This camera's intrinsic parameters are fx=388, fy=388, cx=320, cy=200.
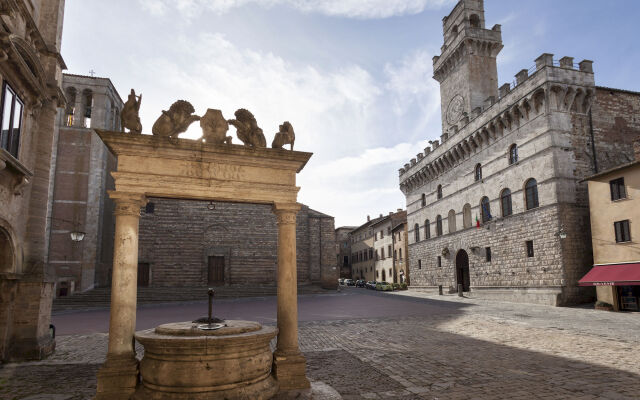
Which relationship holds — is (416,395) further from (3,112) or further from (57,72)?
(57,72)

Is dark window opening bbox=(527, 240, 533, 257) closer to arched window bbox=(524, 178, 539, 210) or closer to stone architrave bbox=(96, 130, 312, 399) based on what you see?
arched window bbox=(524, 178, 539, 210)

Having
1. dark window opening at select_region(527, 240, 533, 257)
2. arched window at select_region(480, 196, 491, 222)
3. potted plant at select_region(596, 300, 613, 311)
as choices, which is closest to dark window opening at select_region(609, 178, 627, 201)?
potted plant at select_region(596, 300, 613, 311)

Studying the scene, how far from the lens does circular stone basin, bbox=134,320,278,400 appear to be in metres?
5.07

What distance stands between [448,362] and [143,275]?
29360mm

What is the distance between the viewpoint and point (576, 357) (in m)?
8.33

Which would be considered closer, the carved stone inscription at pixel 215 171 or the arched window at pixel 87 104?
the carved stone inscription at pixel 215 171

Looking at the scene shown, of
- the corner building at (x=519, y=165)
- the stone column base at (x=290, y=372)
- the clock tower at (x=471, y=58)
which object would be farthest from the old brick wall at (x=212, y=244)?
the stone column base at (x=290, y=372)

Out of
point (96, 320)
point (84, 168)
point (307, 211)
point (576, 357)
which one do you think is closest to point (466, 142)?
point (307, 211)

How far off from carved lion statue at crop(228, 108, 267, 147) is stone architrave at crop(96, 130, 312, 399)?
159mm

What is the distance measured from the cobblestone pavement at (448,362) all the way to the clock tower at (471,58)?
72.4ft

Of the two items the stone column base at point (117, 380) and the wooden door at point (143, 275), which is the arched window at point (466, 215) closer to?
the wooden door at point (143, 275)

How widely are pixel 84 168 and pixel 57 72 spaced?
2076 centimetres

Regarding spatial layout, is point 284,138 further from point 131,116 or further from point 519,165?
point 519,165

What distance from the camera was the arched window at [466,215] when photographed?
29.7 metres
